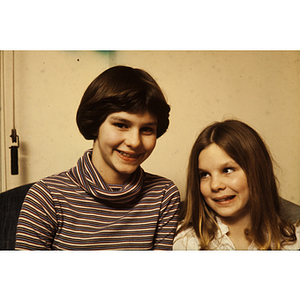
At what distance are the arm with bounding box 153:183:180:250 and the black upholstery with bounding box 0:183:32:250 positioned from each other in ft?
1.57

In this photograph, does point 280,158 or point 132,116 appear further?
point 280,158

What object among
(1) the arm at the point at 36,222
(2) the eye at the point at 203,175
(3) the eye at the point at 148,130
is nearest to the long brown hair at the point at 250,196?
(2) the eye at the point at 203,175

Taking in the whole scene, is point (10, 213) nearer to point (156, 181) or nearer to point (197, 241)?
point (156, 181)

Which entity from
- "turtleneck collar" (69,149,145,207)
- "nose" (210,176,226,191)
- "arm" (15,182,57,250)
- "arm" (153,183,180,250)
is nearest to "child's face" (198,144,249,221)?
"nose" (210,176,226,191)

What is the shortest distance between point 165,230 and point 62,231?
13.9 inches

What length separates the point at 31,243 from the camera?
3.57 feet

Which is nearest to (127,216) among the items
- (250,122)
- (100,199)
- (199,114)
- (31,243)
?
(100,199)

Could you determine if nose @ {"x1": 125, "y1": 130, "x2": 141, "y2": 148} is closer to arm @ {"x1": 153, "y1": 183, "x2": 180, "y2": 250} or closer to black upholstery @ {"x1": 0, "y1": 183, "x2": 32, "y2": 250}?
arm @ {"x1": 153, "y1": 183, "x2": 180, "y2": 250}

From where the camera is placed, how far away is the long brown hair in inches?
45.3

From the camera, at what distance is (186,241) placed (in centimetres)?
116

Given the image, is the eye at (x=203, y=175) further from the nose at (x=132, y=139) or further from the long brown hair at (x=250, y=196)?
the nose at (x=132, y=139)

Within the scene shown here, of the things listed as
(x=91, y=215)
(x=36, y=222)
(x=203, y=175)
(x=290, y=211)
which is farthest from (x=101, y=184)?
(x=290, y=211)

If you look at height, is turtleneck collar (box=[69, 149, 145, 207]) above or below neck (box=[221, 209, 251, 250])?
above

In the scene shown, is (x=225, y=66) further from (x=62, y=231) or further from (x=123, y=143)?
(x=62, y=231)
